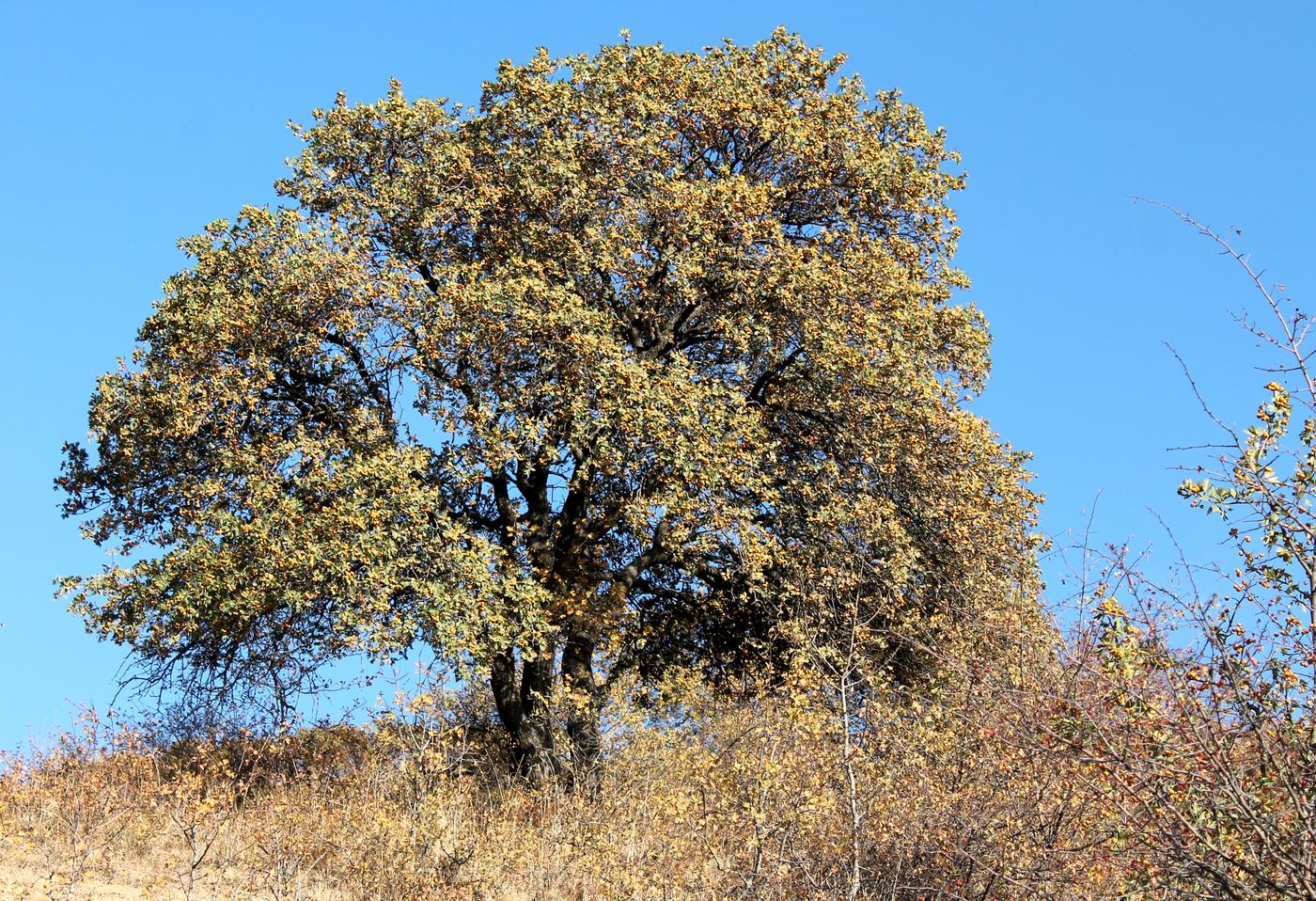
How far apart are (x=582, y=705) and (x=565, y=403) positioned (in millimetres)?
4646

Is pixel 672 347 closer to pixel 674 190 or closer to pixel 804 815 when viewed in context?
pixel 674 190

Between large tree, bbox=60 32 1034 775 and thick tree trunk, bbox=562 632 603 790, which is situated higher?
large tree, bbox=60 32 1034 775

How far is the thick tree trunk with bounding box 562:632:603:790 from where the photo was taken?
1780 cm

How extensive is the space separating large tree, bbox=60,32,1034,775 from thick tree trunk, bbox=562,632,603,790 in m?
0.09

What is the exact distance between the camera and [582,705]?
17234 mm

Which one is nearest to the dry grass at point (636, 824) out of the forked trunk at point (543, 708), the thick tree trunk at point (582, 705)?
the thick tree trunk at point (582, 705)

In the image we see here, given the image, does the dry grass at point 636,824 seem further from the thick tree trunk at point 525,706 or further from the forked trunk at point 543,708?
the thick tree trunk at point 525,706

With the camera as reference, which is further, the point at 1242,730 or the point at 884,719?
the point at 884,719

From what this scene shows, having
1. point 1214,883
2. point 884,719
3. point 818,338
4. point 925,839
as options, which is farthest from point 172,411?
point 1214,883

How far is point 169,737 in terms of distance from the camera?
19406 millimetres

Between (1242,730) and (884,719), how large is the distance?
8241mm

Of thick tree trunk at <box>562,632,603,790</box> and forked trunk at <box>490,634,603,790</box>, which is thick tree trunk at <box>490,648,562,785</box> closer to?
forked trunk at <box>490,634,603,790</box>

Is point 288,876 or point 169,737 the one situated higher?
point 169,737

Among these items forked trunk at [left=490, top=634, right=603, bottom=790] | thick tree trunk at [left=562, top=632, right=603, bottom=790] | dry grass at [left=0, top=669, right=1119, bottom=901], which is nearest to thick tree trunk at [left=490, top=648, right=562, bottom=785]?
forked trunk at [left=490, top=634, right=603, bottom=790]
